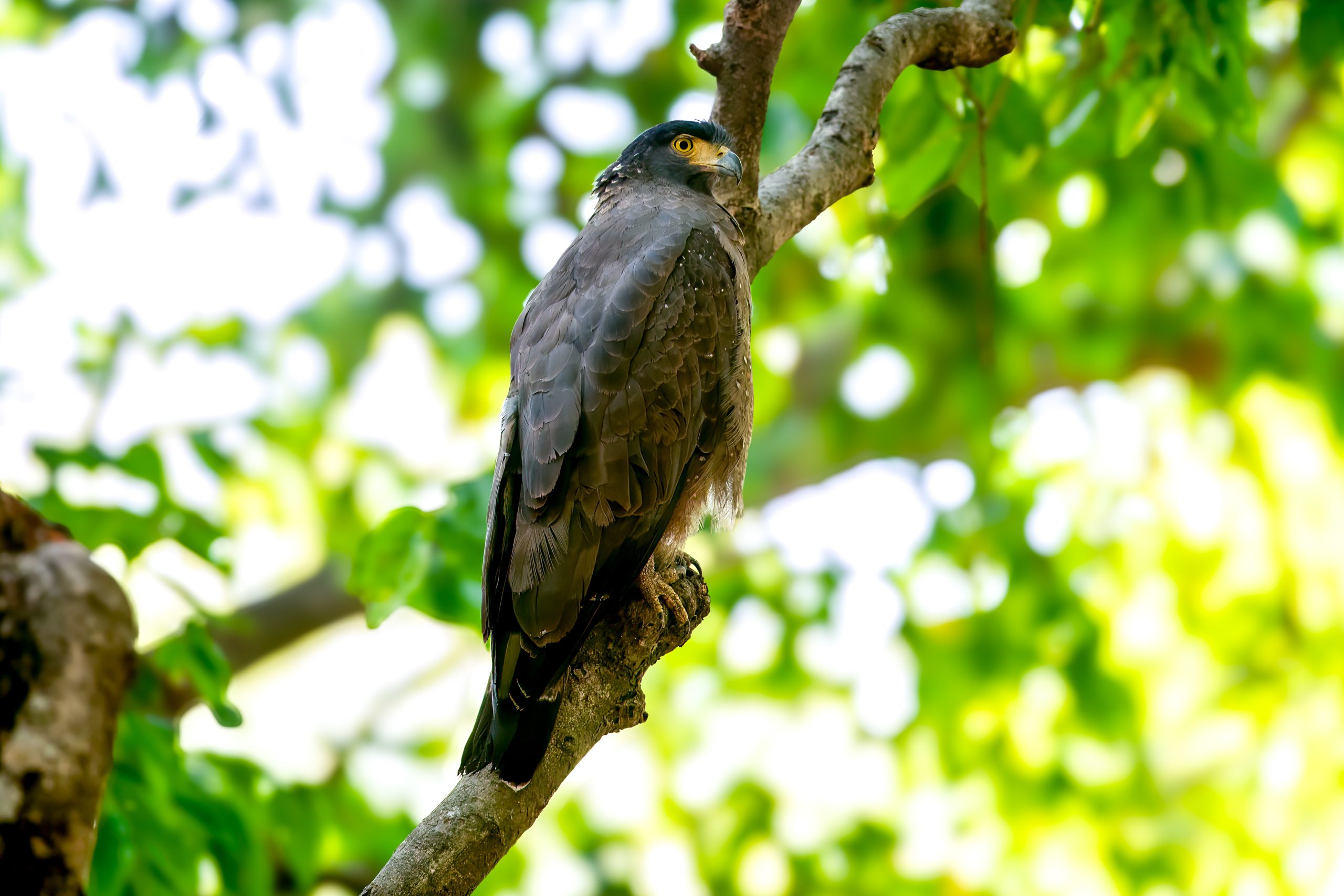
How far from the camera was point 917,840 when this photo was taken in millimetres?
7516

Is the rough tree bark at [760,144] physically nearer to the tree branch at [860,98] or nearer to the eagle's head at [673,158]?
the tree branch at [860,98]

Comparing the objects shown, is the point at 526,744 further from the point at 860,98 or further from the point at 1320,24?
the point at 1320,24

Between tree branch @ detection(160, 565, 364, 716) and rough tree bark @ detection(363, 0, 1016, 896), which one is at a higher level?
rough tree bark @ detection(363, 0, 1016, 896)

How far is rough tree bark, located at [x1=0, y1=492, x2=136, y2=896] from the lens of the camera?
161 cm

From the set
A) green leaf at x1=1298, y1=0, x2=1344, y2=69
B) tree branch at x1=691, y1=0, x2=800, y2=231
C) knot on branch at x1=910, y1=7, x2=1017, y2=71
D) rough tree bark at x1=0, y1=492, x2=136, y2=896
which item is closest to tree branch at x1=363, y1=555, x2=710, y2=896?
rough tree bark at x1=0, y1=492, x2=136, y2=896

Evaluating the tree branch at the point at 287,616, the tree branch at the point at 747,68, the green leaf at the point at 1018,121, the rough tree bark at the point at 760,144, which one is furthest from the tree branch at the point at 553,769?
the tree branch at the point at 287,616

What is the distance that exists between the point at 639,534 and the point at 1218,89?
81.7 inches

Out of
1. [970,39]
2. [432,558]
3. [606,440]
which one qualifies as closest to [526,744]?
[606,440]

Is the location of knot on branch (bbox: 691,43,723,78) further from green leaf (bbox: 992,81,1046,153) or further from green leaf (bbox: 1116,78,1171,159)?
green leaf (bbox: 1116,78,1171,159)

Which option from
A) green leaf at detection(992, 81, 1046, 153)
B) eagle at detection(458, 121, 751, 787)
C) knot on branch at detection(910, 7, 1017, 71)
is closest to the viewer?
eagle at detection(458, 121, 751, 787)

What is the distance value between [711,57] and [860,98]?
1.29 ft

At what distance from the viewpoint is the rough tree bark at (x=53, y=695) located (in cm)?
161

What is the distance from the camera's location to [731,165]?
3197mm

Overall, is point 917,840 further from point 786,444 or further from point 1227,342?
point 1227,342
